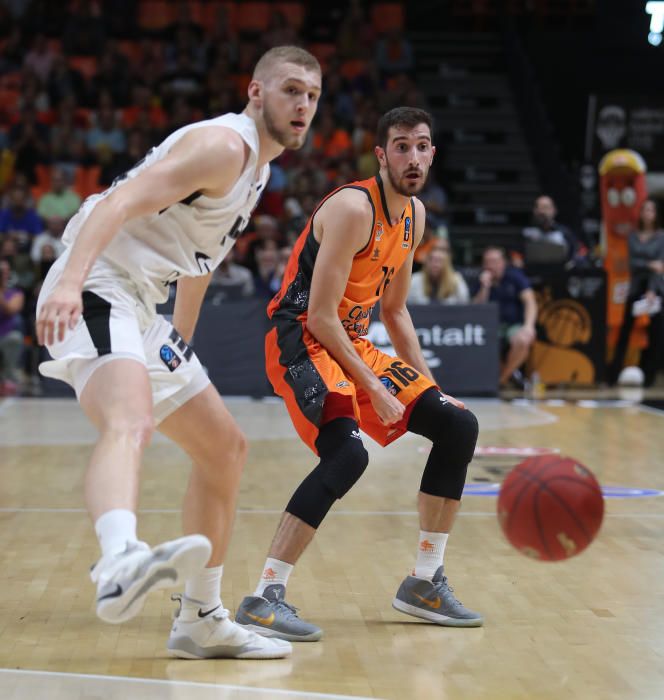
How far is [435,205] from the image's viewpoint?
15.1 m

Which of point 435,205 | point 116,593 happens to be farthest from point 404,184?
point 435,205

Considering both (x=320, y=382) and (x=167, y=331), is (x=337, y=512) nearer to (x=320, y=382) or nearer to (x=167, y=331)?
(x=320, y=382)

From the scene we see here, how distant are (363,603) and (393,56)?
14.8m

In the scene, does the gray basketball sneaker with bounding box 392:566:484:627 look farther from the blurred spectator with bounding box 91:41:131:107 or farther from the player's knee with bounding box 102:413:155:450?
the blurred spectator with bounding box 91:41:131:107

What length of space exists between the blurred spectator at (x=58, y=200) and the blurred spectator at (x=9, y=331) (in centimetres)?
219

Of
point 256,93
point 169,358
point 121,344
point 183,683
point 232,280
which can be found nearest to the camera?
point 121,344

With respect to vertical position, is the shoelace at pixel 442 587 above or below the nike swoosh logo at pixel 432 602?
above

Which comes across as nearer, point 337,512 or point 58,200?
point 337,512

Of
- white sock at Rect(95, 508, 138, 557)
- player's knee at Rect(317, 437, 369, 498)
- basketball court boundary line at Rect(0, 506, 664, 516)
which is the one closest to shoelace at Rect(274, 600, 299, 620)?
player's knee at Rect(317, 437, 369, 498)

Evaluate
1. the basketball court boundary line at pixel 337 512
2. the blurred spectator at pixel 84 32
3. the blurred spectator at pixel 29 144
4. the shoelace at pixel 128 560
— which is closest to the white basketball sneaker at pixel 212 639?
the shoelace at pixel 128 560

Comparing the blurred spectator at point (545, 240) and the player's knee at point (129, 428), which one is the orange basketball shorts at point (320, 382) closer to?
the player's knee at point (129, 428)

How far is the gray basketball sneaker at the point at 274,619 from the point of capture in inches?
155

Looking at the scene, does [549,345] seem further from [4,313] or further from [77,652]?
[77,652]

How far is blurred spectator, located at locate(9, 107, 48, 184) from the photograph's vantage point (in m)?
15.6
